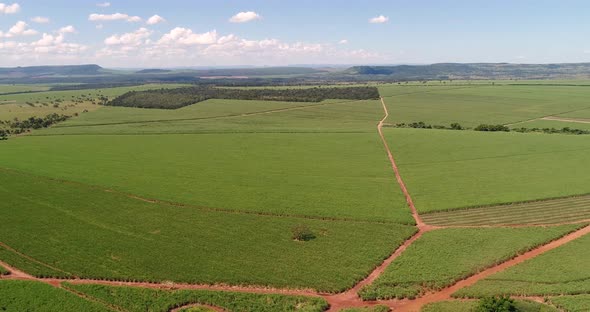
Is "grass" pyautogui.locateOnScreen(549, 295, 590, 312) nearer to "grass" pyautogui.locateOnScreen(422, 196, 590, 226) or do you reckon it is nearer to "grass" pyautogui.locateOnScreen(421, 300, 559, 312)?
"grass" pyautogui.locateOnScreen(421, 300, 559, 312)

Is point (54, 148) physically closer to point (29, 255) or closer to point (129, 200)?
point (129, 200)

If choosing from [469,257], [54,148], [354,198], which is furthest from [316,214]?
[54,148]

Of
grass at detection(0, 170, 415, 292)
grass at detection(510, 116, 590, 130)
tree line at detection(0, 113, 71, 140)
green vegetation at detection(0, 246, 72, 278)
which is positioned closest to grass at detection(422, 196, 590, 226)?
grass at detection(0, 170, 415, 292)

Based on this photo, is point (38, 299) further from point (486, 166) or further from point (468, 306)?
point (486, 166)

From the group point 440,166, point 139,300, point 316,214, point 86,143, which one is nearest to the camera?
point 139,300

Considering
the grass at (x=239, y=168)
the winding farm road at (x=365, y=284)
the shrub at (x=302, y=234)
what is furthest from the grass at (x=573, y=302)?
the shrub at (x=302, y=234)

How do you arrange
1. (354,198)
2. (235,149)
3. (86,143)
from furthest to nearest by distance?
1. (86,143)
2. (235,149)
3. (354,198)

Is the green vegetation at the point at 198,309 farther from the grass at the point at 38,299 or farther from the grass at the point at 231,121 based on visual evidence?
the grass at the point at 231,121
